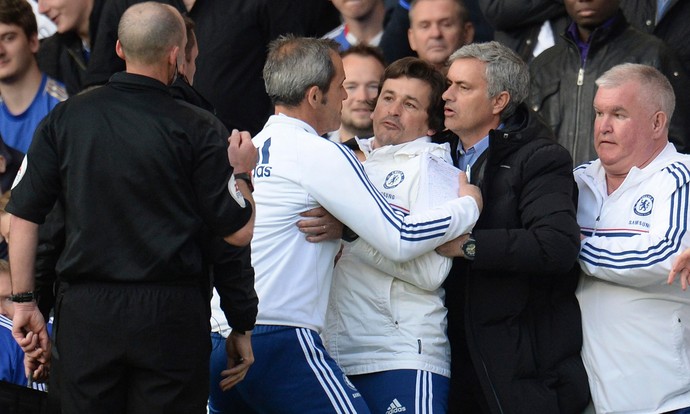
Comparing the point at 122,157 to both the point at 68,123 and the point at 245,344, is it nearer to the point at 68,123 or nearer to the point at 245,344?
the point at 68,123

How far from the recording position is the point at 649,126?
204 inches

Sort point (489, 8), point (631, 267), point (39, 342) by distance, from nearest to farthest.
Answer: point (39, 342)
point (631, 267)
point (489, 8)

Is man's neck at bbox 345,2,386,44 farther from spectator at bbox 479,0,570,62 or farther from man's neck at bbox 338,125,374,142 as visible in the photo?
man's neck at bbox 338,125,374,142

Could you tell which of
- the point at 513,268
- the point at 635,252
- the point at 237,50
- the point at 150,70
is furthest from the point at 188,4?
the point at 635,252

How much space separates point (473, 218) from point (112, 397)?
1.59m

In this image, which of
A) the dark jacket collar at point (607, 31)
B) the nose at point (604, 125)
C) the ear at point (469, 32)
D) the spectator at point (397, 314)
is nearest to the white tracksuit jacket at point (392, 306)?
the spectator at point (397, 314)

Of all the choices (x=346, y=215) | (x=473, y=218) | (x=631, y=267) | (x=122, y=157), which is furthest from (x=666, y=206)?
(x=122, y=157)

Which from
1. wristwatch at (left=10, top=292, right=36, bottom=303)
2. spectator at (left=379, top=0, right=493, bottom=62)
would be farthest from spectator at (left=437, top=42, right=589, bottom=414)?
spectator at (left=379, top=0, right=493, bottom=62)

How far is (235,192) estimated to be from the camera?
173 inches

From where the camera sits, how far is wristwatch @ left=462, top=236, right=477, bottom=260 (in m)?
4.96

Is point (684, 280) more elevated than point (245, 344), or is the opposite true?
point (684, 280)

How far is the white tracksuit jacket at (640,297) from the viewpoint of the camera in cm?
494

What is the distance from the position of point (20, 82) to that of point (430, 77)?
2.96m

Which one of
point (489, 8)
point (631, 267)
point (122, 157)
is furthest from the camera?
point (489, 8)
